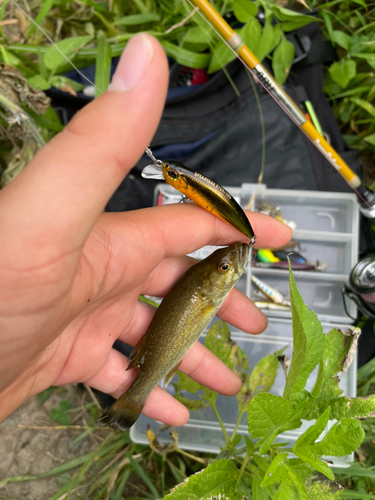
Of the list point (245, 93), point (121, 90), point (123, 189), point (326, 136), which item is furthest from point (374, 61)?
point (121, 90)

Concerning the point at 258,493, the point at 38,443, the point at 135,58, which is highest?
the point at 135,58

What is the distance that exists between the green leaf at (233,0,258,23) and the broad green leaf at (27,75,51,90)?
1.26 meters

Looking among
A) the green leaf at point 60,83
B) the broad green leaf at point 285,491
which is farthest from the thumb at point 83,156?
the green leaf at point 60,83

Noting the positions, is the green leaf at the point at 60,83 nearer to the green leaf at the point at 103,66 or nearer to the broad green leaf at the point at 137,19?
the green leaf at the point at 103,66

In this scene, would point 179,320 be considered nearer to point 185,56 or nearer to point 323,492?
point 323,492

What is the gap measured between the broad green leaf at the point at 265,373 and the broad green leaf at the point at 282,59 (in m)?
1.82

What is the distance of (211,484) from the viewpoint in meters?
1.22

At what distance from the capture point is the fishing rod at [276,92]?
1.85 m

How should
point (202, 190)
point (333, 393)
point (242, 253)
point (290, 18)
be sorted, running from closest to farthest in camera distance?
point (333, 393) → point (202, 190) → point (242, 253) → point (290, 18)

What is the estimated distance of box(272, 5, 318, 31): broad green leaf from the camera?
2.19 metres

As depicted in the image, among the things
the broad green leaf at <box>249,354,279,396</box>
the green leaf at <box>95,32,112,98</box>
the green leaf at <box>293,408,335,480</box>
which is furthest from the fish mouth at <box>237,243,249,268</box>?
the green leaf at <box>95,32,112,98</box>

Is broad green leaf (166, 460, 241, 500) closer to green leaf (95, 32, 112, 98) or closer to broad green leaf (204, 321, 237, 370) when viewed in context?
broad green leaf (204, 321, 237, 370)

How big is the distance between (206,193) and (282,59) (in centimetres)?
140

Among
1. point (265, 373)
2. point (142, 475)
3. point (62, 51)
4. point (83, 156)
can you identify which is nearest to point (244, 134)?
point (62, 51)
